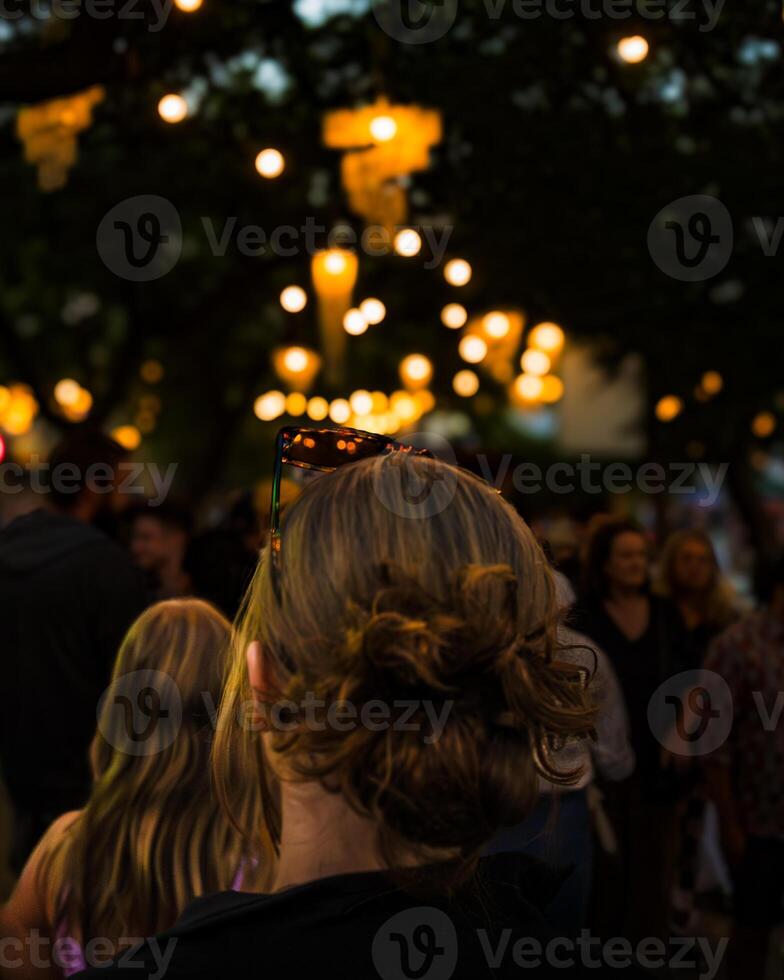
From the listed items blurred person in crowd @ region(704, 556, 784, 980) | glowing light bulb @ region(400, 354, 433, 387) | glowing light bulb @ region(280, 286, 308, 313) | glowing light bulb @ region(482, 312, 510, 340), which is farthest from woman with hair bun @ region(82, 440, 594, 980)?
glowing light bulb @ region(400, 354, 433, 387)

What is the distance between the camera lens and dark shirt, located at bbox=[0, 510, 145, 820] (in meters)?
4.49

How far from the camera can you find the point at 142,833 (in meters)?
2.82

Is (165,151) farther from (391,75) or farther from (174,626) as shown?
(174,626)

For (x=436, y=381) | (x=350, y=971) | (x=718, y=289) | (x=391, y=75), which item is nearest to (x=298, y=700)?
(x=350, y=971)

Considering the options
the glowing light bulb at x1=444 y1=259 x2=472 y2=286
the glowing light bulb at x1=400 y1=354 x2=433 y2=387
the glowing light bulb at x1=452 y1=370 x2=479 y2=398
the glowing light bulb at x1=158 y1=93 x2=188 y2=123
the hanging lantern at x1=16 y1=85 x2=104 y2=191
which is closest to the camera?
the hanging lantern at x1=16 y1=85 x2=104 y2=191

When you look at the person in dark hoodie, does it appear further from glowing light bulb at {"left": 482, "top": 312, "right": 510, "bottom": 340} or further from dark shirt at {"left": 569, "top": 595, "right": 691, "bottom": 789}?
glowing light bulb at {"left": 482, "top": 312, "right": 510, "bottom": 340}

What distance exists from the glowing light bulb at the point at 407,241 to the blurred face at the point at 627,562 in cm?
357

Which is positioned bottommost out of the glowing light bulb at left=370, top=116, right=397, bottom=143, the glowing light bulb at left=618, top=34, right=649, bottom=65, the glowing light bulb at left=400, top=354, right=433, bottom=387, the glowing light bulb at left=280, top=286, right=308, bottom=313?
the glowing light bulb at left=618, top=34, right=649, bottom=65

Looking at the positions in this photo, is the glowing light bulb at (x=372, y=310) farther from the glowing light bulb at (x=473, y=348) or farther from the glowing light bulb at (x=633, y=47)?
the glowing light bulb at (x=633, y=47)

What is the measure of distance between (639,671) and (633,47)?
3372 mm

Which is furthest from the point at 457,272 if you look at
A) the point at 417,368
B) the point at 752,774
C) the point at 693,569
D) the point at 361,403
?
the point at 752,774

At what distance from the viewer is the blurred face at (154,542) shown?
653cm

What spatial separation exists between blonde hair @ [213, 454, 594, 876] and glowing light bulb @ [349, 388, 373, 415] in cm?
1241

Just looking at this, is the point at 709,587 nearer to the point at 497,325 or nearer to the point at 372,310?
the point at 372,310
